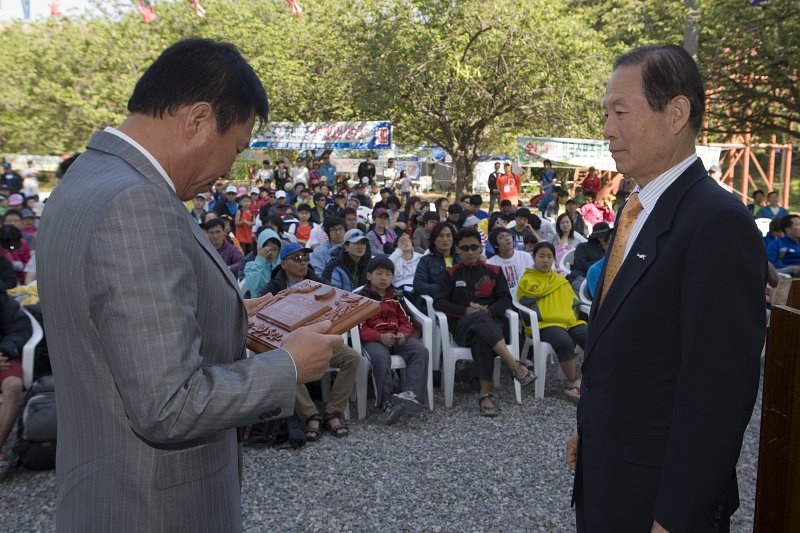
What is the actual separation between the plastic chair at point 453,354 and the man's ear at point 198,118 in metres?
4.35

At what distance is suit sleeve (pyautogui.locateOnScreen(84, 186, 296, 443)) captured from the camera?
104 cm

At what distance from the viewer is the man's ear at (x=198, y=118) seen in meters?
1.21

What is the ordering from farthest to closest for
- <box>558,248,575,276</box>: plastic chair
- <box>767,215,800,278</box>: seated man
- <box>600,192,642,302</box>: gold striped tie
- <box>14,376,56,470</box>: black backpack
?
<box>558,248,575,276</box>: plastic chair < <box>767,215,800,278</box>: seated man < <box>14,376,56,470</box>: black backpack < <box>600,192,642,302</box>: gold striped tie

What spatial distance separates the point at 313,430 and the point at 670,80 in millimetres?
3704

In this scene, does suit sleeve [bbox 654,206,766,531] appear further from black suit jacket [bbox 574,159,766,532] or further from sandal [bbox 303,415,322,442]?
sandal [bbox 303,415,322,442]

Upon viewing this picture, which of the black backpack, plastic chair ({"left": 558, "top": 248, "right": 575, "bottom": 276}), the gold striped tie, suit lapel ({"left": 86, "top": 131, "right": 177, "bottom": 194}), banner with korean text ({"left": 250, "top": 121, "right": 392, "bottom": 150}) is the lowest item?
the black backpack

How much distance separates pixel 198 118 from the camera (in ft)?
4.00

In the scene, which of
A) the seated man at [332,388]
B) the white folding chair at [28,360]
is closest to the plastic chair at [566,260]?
the seated man at [332,388]

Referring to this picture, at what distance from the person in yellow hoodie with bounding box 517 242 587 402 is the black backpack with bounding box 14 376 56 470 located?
3.69 m

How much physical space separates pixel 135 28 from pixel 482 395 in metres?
19.1

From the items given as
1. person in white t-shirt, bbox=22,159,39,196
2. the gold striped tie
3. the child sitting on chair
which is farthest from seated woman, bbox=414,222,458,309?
person in white t-shirt, bbox=22,159,39,196

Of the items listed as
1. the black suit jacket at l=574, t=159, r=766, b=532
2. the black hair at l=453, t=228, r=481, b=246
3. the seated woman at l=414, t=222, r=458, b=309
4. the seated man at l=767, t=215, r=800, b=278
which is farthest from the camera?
the seated man at l=767, t=215, r=800, b=278

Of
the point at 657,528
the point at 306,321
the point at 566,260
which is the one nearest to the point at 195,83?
the point at 306,321

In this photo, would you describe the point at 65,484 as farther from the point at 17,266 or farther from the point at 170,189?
the point at 17,266
